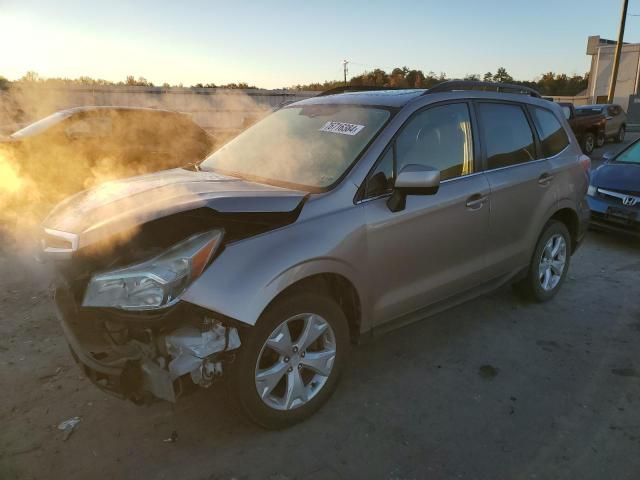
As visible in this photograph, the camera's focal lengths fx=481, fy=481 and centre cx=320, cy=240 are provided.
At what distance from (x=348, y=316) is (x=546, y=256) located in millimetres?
2212

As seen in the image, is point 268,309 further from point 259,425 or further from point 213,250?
point 259,425

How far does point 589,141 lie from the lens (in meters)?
15.6

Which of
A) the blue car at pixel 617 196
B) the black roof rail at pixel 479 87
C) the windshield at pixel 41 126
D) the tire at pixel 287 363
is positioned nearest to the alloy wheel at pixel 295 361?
the tire at pixel 287 363

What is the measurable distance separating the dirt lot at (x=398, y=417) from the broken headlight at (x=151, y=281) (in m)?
0.82

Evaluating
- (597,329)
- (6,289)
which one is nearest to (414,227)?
(597,329)

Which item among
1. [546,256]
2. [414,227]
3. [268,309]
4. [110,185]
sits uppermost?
[110,185]

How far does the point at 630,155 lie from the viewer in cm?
648

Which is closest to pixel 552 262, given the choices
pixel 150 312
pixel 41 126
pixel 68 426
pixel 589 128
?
pixel 150 312

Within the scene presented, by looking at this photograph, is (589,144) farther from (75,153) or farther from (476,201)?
(75,153)

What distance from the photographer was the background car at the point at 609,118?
53.1ft

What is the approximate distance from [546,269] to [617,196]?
244cm

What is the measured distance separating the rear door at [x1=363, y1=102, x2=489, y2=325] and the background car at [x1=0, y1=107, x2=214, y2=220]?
4651 mm

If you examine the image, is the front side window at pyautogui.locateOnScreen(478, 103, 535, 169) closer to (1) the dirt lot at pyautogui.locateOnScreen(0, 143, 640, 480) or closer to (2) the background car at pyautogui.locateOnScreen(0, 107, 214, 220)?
(1) the dirt lot at pyautogui.locateOnScreen(0, 143, 640, 480)

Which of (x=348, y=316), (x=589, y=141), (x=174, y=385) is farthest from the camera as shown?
(x=589, y=141)
